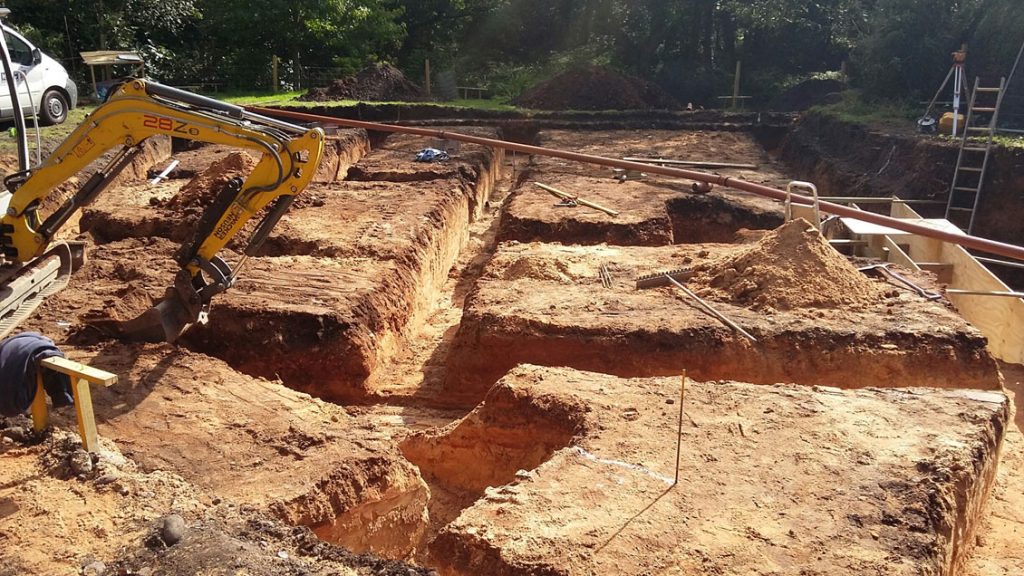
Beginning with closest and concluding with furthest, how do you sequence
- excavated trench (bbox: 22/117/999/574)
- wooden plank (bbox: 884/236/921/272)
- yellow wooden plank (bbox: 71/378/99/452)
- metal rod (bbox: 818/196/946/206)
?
yellow wooden plank (bbox: 71/378/99/452)
excavated trench (bbox: 22/117/999/574)
wooden plank (bbox: 884/236/921/272)
metal rod (bbox: 818/196/946/206)

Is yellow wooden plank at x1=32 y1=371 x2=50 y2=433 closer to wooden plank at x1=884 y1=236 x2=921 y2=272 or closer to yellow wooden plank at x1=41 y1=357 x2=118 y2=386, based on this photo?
yellow wooden plank at x1=41 y1=357 x2=118 y2=386

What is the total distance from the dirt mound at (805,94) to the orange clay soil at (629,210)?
35.7 ft

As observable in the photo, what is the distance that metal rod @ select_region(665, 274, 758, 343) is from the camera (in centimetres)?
772

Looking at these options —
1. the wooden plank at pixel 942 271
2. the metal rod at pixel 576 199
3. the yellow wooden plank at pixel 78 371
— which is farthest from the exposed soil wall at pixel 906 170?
the yellow wooden plank at pixel 78 371

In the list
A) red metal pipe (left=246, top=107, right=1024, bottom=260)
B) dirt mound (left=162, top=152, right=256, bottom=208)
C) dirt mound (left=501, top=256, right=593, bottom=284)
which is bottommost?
dirt mound (left=501, top=256, right=593, bottom=284)

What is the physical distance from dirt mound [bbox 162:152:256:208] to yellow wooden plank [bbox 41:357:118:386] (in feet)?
20.8

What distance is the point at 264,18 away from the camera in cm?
2634

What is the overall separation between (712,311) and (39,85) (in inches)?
547

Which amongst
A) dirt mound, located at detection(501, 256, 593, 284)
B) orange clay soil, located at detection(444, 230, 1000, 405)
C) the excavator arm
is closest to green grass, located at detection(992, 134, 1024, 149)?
orange clay soil, located at detection(444, 230, 1000, 405)

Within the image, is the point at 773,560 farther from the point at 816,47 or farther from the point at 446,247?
the point at 816,47

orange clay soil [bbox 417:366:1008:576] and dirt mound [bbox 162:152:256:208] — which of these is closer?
orange clay soil [bbox 417:366:1008:576]

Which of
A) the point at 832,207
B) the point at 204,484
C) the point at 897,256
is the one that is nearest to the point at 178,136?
the point at 204,484

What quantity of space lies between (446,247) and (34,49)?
9507 millimetres

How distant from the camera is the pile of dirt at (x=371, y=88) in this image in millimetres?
23609
